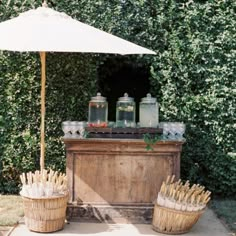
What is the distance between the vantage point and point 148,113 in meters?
5.52

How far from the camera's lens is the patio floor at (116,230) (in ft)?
16.3

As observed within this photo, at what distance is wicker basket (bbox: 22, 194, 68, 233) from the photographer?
192 inches

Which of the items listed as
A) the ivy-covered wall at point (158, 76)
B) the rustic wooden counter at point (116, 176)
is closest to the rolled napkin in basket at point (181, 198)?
the rustic wooden counter at point (116, 176)

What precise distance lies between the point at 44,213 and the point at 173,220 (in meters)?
1.31

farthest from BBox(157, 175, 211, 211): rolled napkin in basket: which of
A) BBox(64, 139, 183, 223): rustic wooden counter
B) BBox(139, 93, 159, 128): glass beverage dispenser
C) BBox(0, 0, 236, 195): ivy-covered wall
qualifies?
BBox(0, 0, 236, 195): ivy-covered wall

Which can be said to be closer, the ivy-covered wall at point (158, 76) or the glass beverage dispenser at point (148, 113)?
the glass beverage dispenser at point (148, 113)

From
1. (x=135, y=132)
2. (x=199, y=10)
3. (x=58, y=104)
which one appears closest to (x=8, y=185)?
(x=58, y=104)

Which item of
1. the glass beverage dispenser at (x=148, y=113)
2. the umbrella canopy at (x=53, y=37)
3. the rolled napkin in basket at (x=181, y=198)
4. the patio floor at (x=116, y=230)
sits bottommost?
the patio floor at (x=116, y=230)

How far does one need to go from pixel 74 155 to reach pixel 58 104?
1.15m

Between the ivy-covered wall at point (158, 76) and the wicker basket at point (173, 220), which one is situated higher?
the ivy-covered wall at point (158, 76)

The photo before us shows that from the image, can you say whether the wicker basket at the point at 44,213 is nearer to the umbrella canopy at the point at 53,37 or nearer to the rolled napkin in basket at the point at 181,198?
the rolled napkin in basket at the point at 181,198

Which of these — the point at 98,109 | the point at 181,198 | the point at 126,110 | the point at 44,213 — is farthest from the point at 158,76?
the point at 44,213

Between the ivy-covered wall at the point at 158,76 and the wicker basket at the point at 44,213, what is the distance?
1424mm

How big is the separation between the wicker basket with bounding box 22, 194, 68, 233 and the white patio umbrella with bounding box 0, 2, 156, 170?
1.50m
